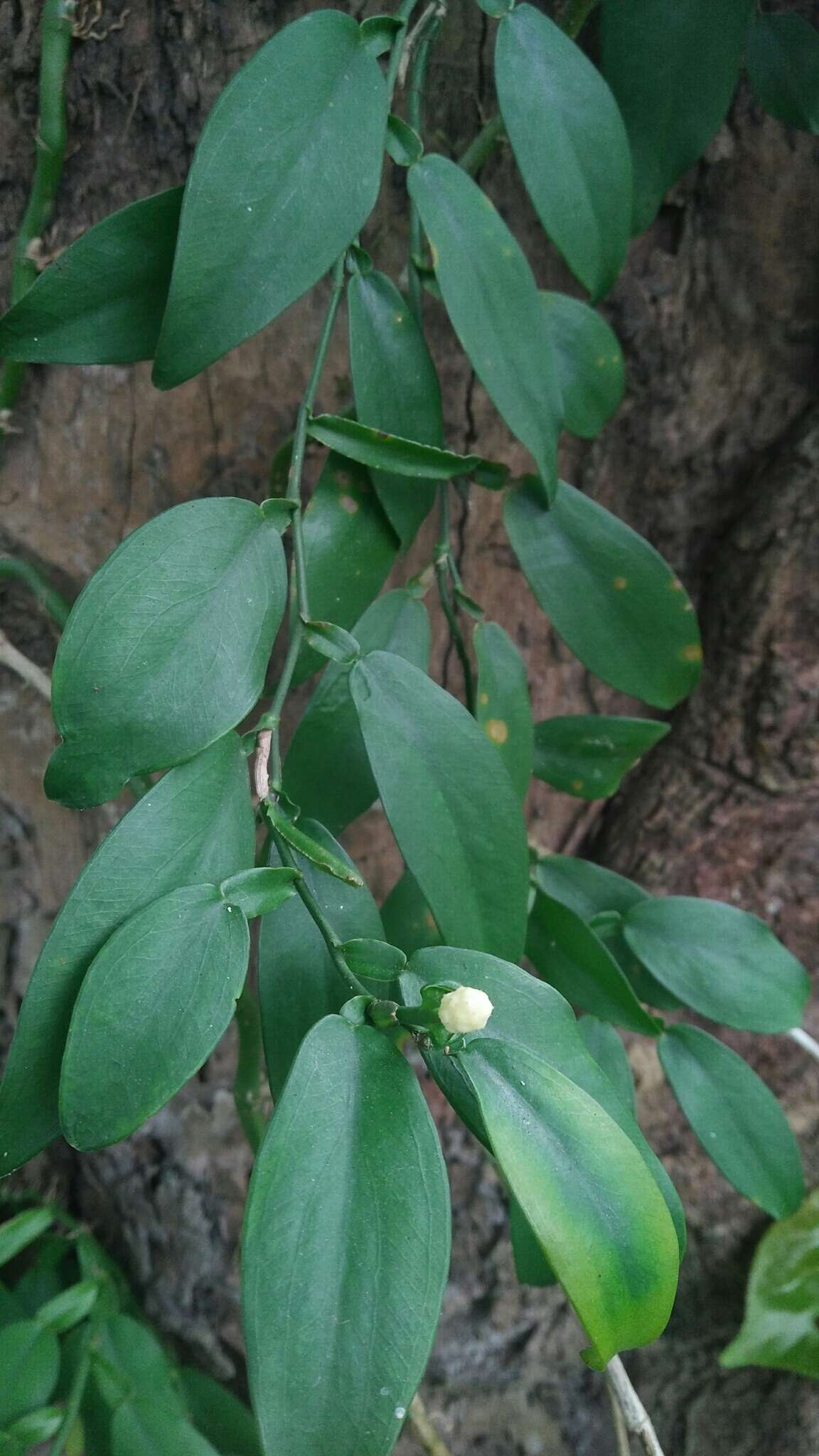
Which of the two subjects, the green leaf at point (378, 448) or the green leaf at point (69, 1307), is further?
the green leaf at point (69, 1307)

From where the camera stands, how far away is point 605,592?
68cm

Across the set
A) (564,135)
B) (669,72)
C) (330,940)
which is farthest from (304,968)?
(669,72)

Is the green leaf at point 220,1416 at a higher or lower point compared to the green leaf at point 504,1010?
lower

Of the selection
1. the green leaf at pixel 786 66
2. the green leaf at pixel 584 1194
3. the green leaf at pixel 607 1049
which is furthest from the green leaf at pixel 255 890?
the green leaf at pixel 786 66

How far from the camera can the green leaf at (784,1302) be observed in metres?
0.87

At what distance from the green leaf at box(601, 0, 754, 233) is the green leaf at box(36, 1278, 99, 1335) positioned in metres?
0.95

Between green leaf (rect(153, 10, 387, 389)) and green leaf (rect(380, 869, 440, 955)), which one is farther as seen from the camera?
green leaf (rect(380, 869, 440, 955))

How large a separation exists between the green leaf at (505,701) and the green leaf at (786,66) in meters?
0.40

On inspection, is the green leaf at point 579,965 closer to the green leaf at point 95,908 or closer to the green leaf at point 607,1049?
the green leaf at point 607,1049

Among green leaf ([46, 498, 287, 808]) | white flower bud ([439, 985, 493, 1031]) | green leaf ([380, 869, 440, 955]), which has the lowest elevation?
green leaf ([380, 869, 440, 955])

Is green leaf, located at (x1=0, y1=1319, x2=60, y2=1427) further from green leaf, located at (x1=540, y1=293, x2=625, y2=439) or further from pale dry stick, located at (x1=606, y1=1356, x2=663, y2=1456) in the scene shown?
green leaf, located at (x1=540, y1=293, x2=625, y2=439)

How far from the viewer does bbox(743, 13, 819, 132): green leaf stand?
0.65m

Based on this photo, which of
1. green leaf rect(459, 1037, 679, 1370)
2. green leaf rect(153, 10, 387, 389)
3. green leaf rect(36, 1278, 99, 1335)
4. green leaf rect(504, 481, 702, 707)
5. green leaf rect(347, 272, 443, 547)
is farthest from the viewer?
green leaf rect(36, 1278, 99, 1335)

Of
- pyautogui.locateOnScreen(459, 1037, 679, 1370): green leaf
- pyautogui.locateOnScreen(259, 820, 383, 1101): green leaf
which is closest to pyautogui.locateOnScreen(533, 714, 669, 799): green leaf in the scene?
pyautogui.locateOnScreen(259, 820, 383, 1101): green leaf
